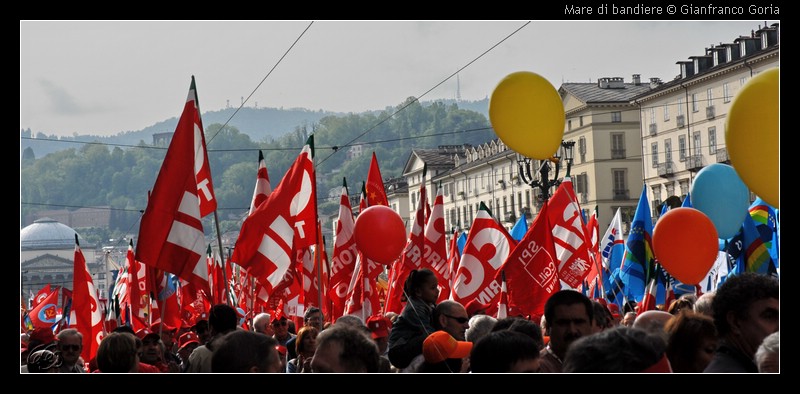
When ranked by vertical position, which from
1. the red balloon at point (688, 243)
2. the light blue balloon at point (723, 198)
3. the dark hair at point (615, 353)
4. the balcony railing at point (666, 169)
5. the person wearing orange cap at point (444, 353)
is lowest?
the person wearing orange cap at point (444, 353)

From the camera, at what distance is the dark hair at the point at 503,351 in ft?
17.3

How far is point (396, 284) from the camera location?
1653cm

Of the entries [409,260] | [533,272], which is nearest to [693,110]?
[409,260]

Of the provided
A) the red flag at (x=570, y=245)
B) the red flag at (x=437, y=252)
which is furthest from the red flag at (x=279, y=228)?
the red flag at (x=570, y=245)

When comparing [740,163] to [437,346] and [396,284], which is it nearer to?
[437,346]

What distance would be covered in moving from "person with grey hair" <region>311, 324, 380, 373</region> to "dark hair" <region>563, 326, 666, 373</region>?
1.32 m

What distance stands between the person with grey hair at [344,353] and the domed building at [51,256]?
506 ft

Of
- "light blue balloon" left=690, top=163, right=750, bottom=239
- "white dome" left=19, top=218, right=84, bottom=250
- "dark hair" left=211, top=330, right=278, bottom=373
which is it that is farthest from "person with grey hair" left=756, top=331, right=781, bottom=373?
"white dome" left=19, top=218, right=84, bottom=250

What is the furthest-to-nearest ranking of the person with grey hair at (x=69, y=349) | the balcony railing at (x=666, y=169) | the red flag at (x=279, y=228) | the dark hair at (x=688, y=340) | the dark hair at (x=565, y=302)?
the balcony railing at (x=666, y=169) < the red flag at (x=279, y=228) < the person with grey hair at (x=69, y=349) < the dark hair at (x=565, y=302) < the dark hair at (x=688, y=340)

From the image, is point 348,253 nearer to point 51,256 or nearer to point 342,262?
point 342,262

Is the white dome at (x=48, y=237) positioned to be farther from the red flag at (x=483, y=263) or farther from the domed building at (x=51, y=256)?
the red flag at (x=483, y=263)

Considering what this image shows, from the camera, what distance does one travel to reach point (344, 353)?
5.34 meters

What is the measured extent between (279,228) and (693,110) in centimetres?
5726
